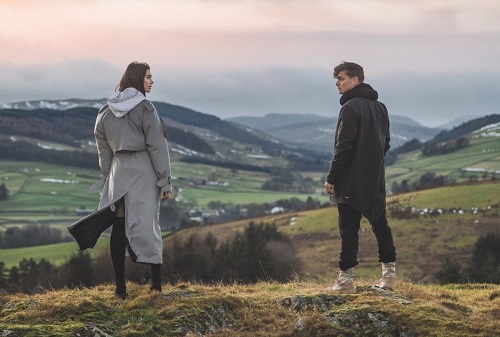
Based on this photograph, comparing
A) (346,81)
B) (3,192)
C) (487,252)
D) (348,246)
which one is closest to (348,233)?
(348,246)

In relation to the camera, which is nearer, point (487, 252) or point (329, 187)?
point (329, 187)

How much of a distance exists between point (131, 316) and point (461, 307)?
484cm

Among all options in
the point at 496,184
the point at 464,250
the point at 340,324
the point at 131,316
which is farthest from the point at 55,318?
the point at 496,184

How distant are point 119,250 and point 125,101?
215 cm

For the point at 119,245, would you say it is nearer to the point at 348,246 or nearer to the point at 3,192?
the point at 348,246

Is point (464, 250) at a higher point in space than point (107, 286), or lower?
lower

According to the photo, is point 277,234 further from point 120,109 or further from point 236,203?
point 236,203

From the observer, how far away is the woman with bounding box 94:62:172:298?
9648 mm

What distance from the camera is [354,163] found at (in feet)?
34.6

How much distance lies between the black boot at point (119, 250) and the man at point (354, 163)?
10.5 feet

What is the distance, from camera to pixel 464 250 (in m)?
80.2

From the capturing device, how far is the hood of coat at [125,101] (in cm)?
969

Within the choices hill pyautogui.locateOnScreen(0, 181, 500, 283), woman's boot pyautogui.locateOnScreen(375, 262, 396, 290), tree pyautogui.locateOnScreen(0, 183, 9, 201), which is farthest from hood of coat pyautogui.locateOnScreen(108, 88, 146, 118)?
tree pyautogui.locateOnScreen(0, 183, 9, 201)

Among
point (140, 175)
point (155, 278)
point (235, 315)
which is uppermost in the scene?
point (140, 175)
